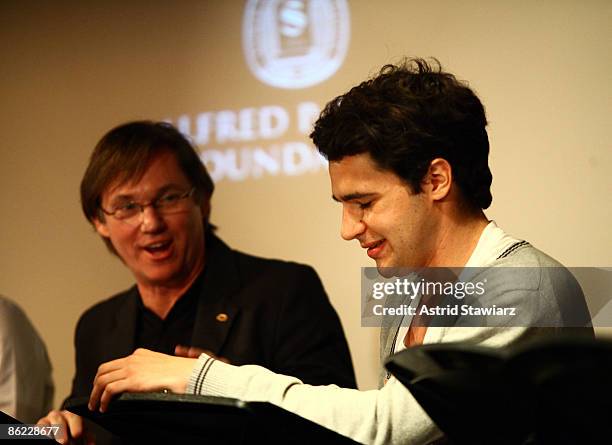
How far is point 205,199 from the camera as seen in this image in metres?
2.38

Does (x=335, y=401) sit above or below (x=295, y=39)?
below

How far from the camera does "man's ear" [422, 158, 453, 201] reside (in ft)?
4.91

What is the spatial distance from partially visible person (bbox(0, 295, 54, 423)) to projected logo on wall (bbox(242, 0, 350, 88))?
3.34 feet

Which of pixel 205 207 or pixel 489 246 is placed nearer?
pixel 489 246

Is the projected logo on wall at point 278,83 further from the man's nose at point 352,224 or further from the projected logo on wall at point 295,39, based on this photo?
the man's nose at point 352,224

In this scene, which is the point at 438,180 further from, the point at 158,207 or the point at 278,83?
the point at 278,83

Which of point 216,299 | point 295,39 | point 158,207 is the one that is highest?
point 295,39

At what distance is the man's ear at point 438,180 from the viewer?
1.50 meters

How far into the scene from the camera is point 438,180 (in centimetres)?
150

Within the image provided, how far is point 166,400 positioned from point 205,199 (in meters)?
1.42

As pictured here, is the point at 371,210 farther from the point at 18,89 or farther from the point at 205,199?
the point at 18,89

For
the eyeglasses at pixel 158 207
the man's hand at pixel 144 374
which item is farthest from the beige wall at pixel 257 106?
the man's hand at pixel 144 374

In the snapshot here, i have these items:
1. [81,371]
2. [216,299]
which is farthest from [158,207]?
[81,371]

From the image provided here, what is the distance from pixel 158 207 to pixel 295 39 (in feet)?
2.36
